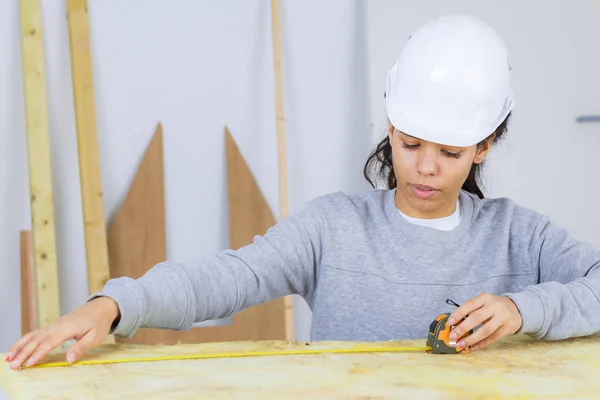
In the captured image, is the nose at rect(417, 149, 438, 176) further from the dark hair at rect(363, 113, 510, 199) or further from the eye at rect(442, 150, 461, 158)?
the dark hair at rect(363, 113, 510, 199)

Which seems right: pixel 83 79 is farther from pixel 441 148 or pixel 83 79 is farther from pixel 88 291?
pixel 441 148

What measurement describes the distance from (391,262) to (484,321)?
1.18ft

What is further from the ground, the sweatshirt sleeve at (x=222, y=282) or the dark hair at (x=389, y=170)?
the dark hair at (x=389, y=170)

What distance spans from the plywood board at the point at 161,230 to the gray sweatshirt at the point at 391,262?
1.44m

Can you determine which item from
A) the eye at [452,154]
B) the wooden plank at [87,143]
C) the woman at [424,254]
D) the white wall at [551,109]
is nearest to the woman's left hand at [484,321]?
the woman at [424,254]

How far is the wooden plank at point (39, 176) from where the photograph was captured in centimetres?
284

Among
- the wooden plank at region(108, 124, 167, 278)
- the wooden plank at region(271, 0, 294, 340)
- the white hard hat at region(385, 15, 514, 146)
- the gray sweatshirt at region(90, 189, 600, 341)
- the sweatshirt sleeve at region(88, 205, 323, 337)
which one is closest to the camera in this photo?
A: the sweatshirt sleeve at region(88, 205, 323, 337)

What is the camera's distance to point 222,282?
1.50 metres

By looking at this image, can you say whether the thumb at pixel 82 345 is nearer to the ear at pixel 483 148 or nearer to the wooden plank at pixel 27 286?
the ear at pixel 483 148

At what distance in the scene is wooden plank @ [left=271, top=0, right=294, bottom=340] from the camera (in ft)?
10.6

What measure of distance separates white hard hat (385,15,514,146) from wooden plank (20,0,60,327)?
5.39 feet

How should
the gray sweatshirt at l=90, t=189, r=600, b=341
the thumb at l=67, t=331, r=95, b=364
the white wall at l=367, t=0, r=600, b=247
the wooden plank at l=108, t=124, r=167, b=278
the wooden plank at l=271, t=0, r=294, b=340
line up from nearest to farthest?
the thumb at l=67, t=331, r=95, b=364 < the gray sweatshirt at l=90, t=189, r=600, b=341 < the wooden plank at l=108, t=124, r=167, b=278 < the wooden plank at l=271, t=0, r=294, b=340 < the white wall at l=367, t=0, r=600, b=247

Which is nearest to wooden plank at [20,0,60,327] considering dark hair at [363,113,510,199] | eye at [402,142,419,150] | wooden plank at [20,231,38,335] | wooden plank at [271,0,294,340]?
wooden plank at [20,231,38,335]

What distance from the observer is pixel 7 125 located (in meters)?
2.90
